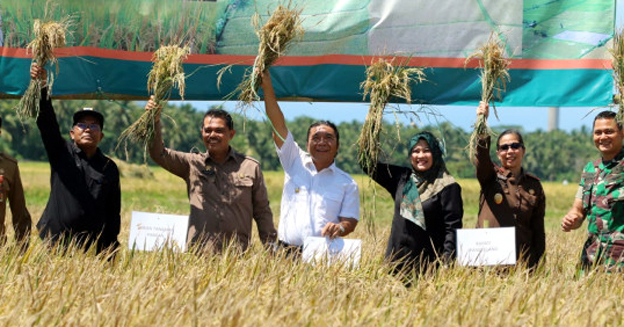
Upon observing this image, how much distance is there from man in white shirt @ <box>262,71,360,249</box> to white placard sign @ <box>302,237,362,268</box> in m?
0.07

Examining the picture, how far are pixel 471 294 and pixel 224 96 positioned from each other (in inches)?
131

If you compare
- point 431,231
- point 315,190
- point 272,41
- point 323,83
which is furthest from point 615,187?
point 323,83

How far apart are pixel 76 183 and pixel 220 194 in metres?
1.02

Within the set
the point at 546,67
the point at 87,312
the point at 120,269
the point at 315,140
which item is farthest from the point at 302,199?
the point at 546,67

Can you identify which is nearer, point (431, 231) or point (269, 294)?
point (269, 294)

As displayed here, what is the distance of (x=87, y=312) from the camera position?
4.05 meters

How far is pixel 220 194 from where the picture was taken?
5.85 meters

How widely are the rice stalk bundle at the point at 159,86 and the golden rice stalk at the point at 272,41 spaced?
0.49 metres

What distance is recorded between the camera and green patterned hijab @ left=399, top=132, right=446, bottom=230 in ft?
17.8

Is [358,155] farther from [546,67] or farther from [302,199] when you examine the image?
[546,67]

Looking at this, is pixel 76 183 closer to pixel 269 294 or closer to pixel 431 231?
pixel 269 294

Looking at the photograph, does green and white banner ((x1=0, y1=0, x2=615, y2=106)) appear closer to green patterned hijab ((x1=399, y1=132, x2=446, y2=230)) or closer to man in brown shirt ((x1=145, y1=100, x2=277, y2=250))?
man in brown shirt ((x1=145, y1=100, x2=277, y2=250))

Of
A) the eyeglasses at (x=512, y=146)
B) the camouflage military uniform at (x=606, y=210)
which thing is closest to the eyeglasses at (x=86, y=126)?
the eyeglasses at (x=512, y=146)

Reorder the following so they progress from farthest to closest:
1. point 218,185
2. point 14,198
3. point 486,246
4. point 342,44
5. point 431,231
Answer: point 342,44 < point 14,198 < point 218,185 < point 431,231 < point 486,246
